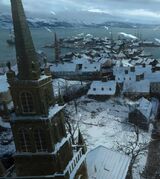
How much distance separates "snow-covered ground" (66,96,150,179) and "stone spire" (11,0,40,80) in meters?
19.3

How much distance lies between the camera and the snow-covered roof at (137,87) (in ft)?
182

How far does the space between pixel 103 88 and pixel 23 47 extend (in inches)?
1665

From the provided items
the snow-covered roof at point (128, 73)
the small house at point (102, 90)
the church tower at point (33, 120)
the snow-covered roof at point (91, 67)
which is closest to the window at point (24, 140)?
the church tower at point (33, 120)

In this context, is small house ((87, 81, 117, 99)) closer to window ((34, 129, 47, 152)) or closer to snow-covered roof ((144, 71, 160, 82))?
snow-covered roof ((144, 71, 160, 82))

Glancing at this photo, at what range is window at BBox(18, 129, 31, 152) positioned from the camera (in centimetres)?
1566

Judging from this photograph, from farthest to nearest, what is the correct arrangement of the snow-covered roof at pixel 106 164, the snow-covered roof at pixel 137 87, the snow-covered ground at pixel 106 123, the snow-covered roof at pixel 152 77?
1. the snow-covered roof at pixel 152 77
2. the snow-covered roof at pixel 137 87
3. the snow-covered ground at pixel 106 123
4. the snow-covered roof at pixel 106 164

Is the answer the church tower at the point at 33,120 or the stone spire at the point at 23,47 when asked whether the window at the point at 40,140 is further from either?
the stone spire at the point at 23,47

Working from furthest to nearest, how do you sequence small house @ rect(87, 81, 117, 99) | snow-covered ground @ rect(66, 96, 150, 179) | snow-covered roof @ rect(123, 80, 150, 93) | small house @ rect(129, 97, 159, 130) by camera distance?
1. snow-covered roof @ rect(123, 80, 150, 93)
2. small house @ rect(87, 81, 117, 99)
3. small house @ rect(129, 97, 159, 130)
4. snow-covered ground @ rect(66, 96, 150, 179)

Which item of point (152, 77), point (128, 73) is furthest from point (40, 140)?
point (128, 73)

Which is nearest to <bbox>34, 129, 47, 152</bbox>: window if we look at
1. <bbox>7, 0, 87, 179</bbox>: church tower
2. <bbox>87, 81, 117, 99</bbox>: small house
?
<bbox>7, 0, 87, 179</bbox>: church tower

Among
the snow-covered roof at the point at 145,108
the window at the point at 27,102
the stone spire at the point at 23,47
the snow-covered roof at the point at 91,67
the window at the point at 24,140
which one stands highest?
the stone spire at the point at 23,47

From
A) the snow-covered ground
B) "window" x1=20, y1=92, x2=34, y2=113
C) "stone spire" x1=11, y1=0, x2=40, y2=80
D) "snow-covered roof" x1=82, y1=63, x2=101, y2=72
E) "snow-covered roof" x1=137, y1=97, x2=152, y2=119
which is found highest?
"stone spire" x1=11, y1=0, x2=40, y2=80

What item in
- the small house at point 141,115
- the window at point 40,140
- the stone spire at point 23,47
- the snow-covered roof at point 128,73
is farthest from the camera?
the snow-covered roof at point 128,73

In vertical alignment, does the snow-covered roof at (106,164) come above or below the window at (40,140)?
below
